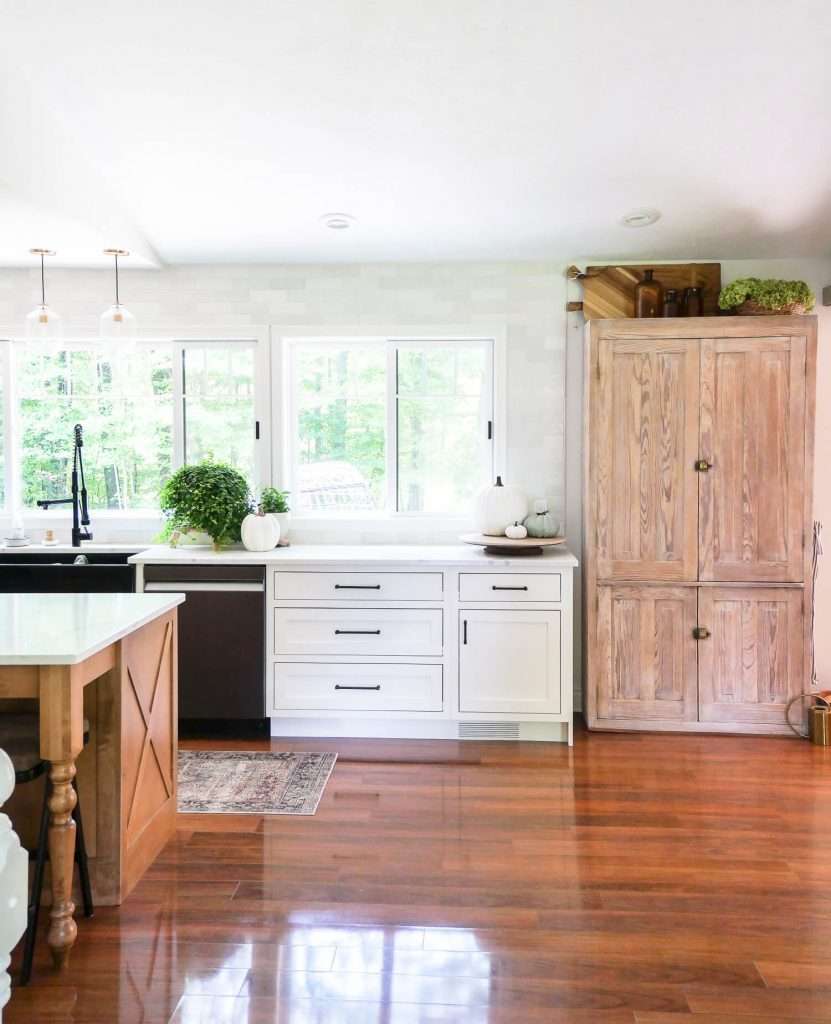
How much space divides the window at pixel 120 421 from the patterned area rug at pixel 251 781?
1631 mm

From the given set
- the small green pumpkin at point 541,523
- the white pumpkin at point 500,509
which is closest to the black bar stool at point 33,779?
the white pumpkin at point 500,509

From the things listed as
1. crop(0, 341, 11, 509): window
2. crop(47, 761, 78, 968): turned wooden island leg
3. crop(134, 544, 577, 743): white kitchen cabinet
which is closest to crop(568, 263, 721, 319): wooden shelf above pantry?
crop(134, 544, 577, 743): white kitchen cabinet

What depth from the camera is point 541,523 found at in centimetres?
426

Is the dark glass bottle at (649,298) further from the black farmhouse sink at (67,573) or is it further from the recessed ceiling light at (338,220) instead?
the black farmhouse sink at (67,573)

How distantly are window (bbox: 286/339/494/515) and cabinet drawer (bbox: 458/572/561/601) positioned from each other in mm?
757

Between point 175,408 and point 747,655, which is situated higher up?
point 175,408

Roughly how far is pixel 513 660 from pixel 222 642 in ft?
4.66

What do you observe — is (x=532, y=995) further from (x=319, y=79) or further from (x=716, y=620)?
(x=319, y=79)

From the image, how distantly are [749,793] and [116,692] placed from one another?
251 centimetres

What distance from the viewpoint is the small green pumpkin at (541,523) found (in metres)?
4.25

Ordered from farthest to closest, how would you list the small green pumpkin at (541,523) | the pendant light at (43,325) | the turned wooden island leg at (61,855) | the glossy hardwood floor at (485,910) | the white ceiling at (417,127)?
the small green pumpkin at (541,523), the pendant light at (43,325), the white ceiling at (417,127), the turned wooden island leg at (61,855), the glossy hardwood floor at (485,910)

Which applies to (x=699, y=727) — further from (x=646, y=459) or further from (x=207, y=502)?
(x=207, y=502)

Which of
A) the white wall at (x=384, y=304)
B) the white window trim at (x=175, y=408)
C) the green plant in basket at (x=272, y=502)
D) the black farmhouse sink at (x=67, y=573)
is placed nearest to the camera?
the black farmhouse sink at (x=67, y=573)

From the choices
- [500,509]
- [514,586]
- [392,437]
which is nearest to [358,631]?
[514,586]
